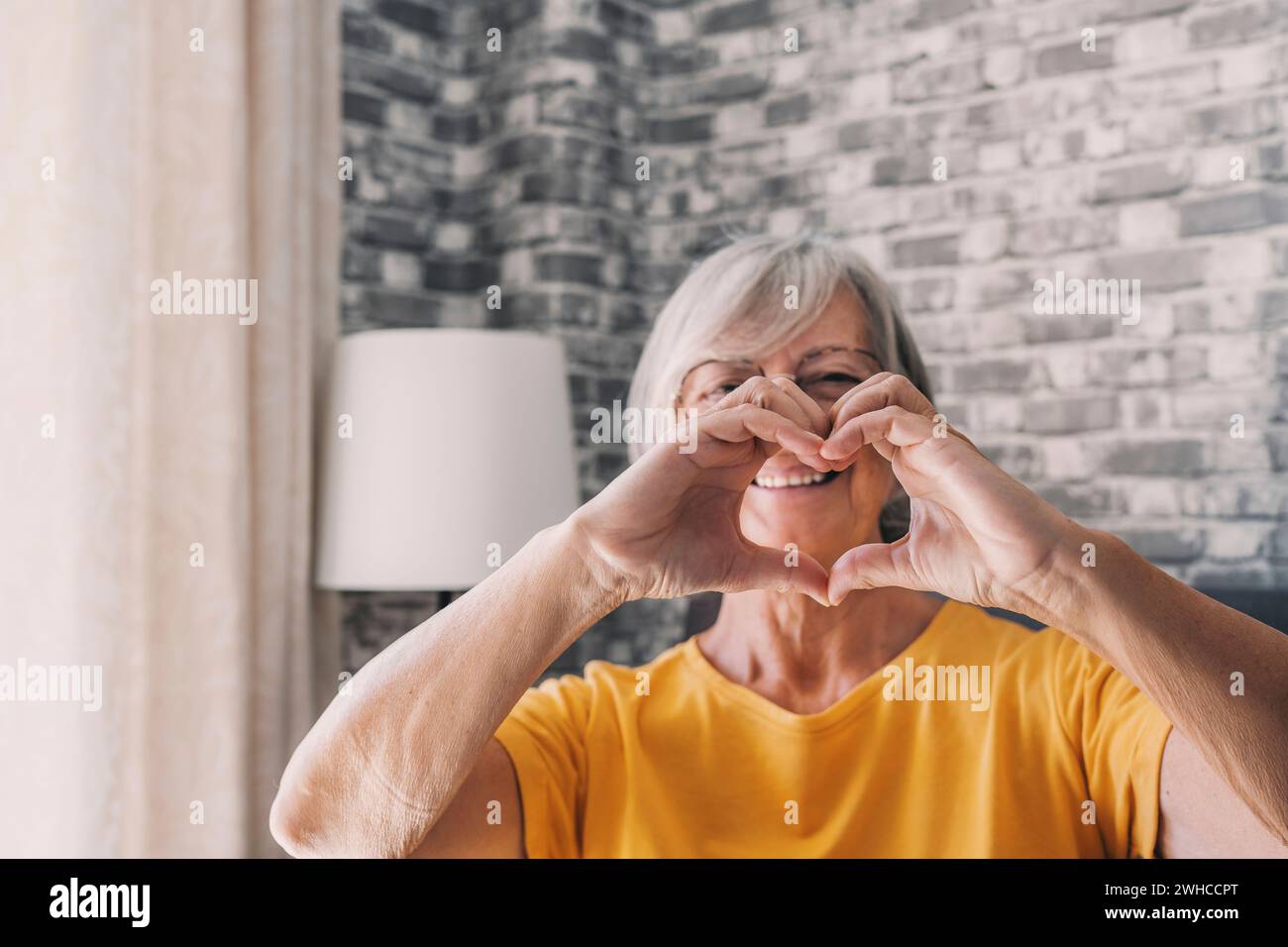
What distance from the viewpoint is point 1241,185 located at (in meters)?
1.70

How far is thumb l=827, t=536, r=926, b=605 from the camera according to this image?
894 mm

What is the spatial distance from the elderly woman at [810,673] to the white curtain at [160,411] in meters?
0.74

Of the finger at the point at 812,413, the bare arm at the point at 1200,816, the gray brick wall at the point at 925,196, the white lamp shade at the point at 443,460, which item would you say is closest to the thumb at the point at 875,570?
the finger at the point at 812,413

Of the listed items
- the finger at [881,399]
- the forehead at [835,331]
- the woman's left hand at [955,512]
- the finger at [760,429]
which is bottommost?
the woman's left hand at [955,512]

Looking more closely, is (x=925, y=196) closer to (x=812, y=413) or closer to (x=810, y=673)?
(x=810, y=673)

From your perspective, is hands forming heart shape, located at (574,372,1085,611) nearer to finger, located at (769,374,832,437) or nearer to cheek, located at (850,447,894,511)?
finger, located at (769,374,832,437)

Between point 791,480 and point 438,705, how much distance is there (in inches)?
16.3

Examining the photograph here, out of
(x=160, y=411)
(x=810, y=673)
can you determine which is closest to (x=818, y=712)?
(x=810, y=673)

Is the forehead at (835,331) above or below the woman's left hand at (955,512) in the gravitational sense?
above

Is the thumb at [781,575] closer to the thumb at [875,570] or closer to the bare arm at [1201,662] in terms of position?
the thumb at [875,570]

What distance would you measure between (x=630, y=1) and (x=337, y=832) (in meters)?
1.76

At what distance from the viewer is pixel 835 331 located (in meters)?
1.16

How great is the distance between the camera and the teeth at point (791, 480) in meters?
1.13
